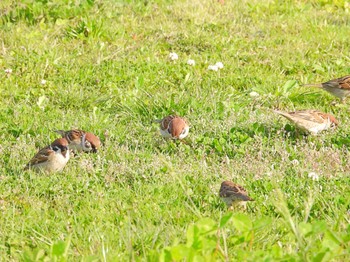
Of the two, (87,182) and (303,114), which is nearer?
(87,182)

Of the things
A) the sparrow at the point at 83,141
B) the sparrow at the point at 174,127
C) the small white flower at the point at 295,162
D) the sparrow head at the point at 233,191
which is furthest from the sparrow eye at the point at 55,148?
the small white flower at the point at 295,162

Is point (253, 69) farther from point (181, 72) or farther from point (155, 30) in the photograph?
point (155, 30)

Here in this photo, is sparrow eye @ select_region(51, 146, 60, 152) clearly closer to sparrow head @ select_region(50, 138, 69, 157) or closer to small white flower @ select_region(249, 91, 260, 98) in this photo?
sparrow head @ select_region(50, 138, 69, 157)

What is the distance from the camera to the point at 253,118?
8.59m

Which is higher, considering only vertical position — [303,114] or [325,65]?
[303,114]

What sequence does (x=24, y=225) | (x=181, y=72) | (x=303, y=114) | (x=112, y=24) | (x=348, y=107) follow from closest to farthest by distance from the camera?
1. (x=24, y=225)
2. (x=303, y=114)
3. (x=348, y=107)
4. (x=181, y=72)
5. (x=112, y=24)

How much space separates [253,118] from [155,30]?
3.58 m

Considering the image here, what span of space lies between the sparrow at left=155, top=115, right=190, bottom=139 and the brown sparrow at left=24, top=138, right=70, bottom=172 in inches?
43.6

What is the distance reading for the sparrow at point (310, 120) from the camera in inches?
313

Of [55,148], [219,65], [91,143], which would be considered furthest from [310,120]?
[55,148]

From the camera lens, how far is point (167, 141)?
805cm

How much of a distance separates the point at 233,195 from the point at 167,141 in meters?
2.08

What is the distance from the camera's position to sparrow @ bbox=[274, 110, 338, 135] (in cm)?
794

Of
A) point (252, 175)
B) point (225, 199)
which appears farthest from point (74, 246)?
point (252, 175)
